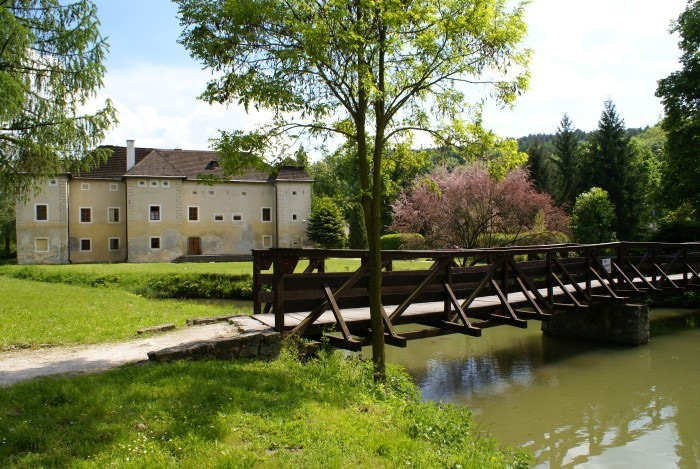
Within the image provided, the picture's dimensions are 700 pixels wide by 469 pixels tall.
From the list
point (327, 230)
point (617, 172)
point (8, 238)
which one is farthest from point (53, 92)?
point (8, 238)

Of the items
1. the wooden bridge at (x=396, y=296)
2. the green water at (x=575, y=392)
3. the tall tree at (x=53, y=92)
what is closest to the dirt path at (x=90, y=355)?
the wooden bridge at (x=396, y=296)

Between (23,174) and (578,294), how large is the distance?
1338 centimetres

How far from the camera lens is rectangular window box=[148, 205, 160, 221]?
4269cm

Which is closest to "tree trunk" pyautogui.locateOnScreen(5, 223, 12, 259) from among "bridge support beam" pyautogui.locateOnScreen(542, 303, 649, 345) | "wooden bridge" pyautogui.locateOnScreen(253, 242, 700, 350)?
"bridge support beam" pyautogui.locateOnScreen(542, 303, 649, 345)

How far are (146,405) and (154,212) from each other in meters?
40.8

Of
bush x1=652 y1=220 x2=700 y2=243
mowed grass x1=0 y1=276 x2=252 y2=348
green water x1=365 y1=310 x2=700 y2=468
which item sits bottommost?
green water x1=365 y1=310 x2=700 y2=468

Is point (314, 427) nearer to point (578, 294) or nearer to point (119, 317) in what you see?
point (119, 317)

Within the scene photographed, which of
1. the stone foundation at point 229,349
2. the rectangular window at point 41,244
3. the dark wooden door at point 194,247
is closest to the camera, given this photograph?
the stone foundation at point 229,349

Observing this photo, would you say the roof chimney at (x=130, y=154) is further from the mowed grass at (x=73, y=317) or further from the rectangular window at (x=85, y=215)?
the mowed grass at (x=73, y=317)

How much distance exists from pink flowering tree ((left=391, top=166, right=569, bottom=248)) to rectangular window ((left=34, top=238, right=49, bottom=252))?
30000mm

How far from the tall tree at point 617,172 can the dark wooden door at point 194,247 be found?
3118cm

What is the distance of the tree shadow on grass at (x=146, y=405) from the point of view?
12.9 ft

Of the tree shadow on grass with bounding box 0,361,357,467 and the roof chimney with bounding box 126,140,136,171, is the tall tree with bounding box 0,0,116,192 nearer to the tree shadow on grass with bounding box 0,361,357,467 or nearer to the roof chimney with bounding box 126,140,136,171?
the tree shadow on grass with bounding box 0,361,357,467

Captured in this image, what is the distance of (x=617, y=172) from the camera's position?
38125 mm
